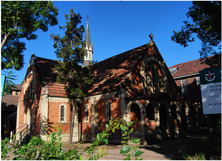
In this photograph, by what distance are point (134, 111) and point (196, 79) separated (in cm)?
1778

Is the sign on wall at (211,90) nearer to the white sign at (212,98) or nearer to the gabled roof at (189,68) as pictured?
the white sign at (212,98)

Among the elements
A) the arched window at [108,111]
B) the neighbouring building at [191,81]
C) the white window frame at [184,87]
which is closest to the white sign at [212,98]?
the arched window at [108,111]

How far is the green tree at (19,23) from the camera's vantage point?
659 inches

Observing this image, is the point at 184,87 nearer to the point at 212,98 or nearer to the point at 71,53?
the point at 71,53

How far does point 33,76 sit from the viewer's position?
2298cm

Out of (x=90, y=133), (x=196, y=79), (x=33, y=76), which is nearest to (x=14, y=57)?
(x=33, y=76)

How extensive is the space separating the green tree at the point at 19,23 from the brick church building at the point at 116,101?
2545 mm

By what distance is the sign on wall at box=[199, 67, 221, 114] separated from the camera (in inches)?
276

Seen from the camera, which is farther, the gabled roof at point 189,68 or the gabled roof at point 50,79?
the gabled roof at point 189,68

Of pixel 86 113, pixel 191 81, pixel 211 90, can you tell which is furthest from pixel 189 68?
pixel 211 90

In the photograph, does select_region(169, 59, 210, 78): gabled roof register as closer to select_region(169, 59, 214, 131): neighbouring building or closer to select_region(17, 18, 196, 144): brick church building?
select_region(169, 59, 214, 131): neighbouring building

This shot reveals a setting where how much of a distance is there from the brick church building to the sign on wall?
8.54 metres

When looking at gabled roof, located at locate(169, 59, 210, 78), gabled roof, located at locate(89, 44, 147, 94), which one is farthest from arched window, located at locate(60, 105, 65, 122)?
gabled roof, located at locate(169, 59, 210, 78)

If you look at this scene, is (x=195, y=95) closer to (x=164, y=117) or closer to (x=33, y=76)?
(x=164, y=117)
